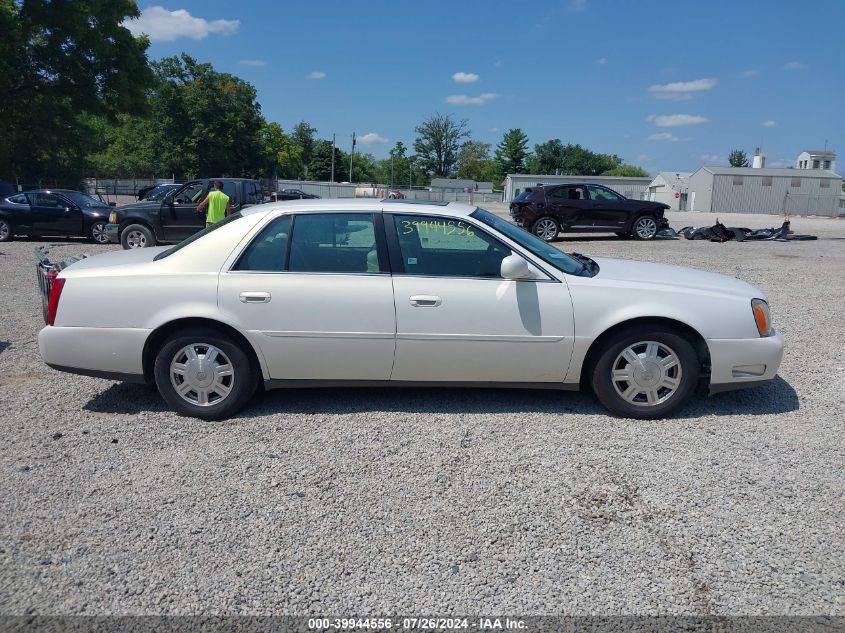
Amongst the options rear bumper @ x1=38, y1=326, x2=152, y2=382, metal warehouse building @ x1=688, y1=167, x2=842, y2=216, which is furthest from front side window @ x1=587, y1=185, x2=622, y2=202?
metal warehouse building @ x1=688, y1=167, x2=842, y2=216

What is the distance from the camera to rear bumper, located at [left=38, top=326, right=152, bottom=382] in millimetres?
4484

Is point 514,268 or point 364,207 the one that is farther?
point 364,207

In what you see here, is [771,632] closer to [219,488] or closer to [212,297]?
[219,488]

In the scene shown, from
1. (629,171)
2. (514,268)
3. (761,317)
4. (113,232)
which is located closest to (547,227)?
(113,232)

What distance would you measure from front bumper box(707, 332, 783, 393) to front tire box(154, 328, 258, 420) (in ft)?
10.7

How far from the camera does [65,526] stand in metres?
3.23

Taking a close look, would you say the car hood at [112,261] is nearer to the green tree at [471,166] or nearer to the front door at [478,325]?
the front door at [478,325]

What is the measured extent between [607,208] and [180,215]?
11619mm

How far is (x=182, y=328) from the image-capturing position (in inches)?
177

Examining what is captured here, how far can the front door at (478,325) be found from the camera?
4422 mm

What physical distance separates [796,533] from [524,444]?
1.56m

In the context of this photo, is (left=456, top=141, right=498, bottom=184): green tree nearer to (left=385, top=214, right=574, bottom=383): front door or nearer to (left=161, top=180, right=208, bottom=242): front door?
(left=161, top=180, right=208, bottom=242): front door

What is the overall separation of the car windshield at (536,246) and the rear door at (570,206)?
44.8 ft

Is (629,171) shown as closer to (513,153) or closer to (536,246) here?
(513,153)
